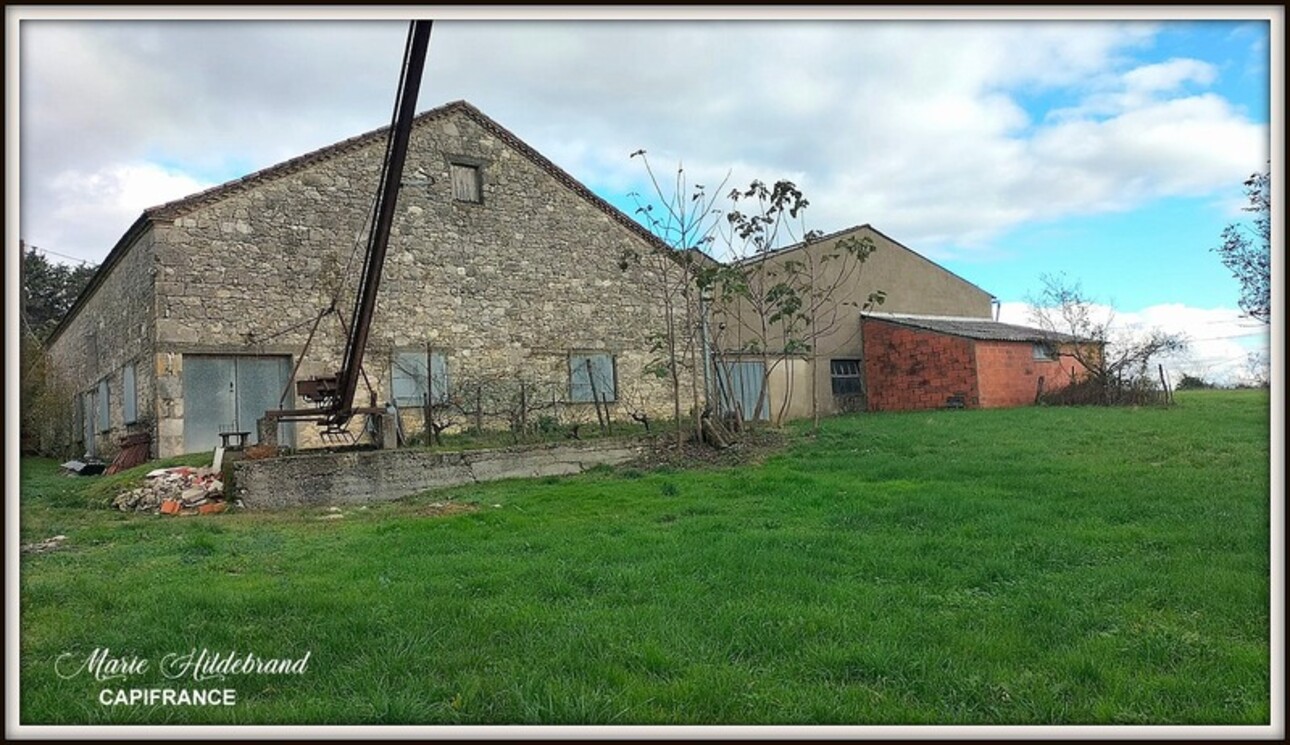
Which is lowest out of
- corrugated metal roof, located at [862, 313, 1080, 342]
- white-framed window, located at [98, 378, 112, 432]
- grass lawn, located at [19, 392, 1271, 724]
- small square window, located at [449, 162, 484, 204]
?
grass lawn, located at [19, 392, 1271, 724]

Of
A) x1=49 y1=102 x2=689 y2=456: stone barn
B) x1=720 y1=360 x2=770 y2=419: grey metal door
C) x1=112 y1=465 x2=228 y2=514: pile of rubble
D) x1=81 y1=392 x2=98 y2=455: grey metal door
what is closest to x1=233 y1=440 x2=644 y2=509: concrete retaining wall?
x1=112 y1=465 x2=228 y2=514: pile of rubble

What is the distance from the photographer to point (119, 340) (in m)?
16.3

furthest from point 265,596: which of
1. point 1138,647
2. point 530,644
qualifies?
point 1138,647

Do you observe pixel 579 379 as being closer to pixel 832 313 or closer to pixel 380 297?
pixel 380 297

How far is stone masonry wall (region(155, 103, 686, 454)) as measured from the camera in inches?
574

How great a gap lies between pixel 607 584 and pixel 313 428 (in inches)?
448

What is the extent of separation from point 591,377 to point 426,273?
4.25m

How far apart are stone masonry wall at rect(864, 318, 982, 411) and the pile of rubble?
59.6 feet

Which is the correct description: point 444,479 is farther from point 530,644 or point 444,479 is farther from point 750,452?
point 530,644

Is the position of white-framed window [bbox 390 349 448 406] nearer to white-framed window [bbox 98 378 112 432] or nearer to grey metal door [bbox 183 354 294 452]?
grey metal door [bbox 183 354 294 452]

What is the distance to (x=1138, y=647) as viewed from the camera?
14.5ft

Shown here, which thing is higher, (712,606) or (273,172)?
(273,172)

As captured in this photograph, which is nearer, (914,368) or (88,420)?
(88,420)

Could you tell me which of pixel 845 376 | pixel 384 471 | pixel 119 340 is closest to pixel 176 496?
pixel 384 471
